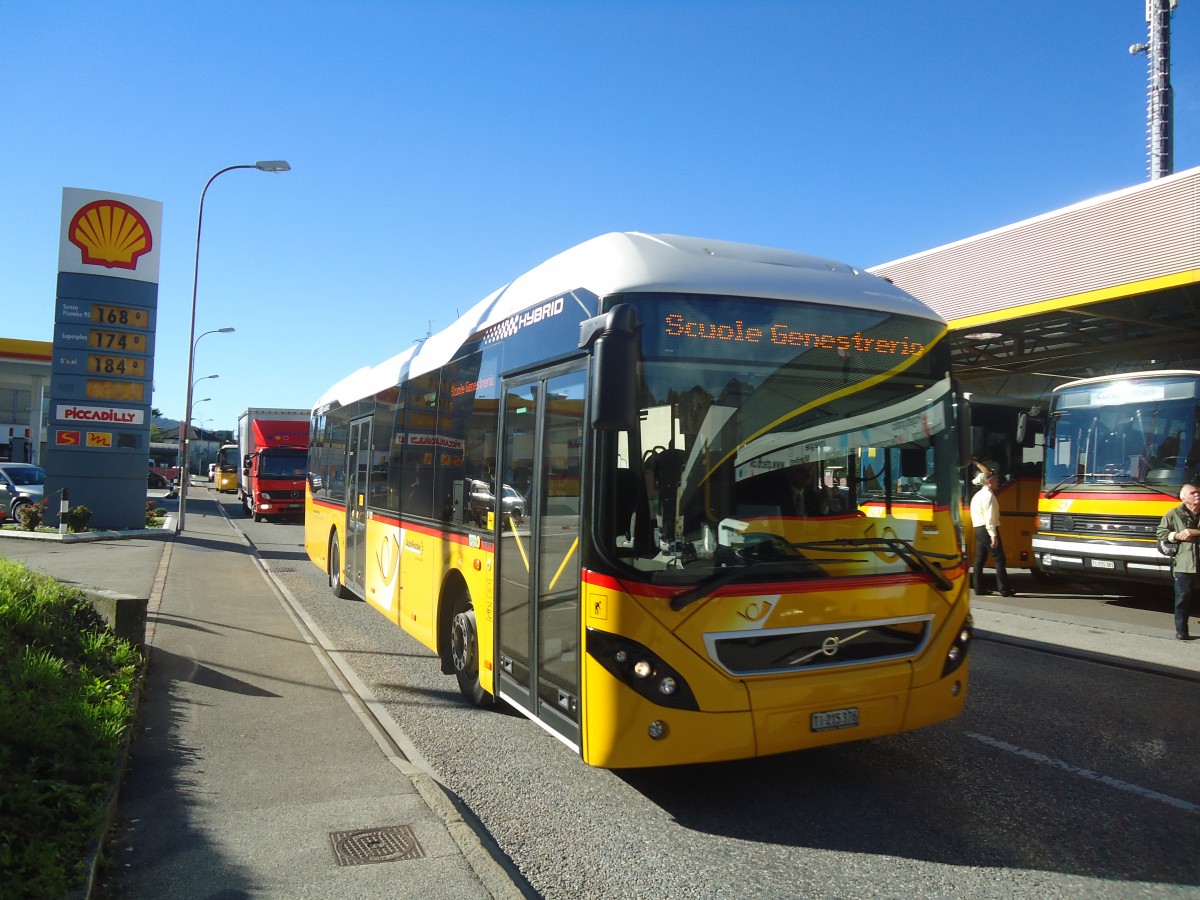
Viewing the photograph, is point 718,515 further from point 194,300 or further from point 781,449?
point 194,300

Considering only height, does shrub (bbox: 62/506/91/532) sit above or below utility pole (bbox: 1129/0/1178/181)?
below

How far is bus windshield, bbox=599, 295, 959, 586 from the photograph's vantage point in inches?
183

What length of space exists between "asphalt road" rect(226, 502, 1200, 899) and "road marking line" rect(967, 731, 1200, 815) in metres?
0.02

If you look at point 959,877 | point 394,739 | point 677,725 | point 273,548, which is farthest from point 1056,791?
point 273,548

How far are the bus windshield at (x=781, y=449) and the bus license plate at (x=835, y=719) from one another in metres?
0.73

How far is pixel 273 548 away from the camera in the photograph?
69.9 ft

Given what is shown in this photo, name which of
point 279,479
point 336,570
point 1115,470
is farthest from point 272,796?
point 279,479

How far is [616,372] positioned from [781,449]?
3.52 ft

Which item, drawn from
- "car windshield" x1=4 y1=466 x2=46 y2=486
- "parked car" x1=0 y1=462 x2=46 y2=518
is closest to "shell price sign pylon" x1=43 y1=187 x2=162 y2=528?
"parked car" x1=0 y1=462 x2=46 y2=518

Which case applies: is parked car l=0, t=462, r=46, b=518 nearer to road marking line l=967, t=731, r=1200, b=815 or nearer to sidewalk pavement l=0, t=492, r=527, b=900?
sidewalk pavement l=0, t=492, r=527, b=900

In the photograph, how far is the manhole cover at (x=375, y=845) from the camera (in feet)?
13.7

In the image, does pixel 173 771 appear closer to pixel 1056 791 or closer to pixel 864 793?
pixel 864 793

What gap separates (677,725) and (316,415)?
12160 millimetres

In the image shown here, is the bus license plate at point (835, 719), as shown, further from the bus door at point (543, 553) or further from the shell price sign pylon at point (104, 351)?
the shell price sign pylon at point (104, 351)
